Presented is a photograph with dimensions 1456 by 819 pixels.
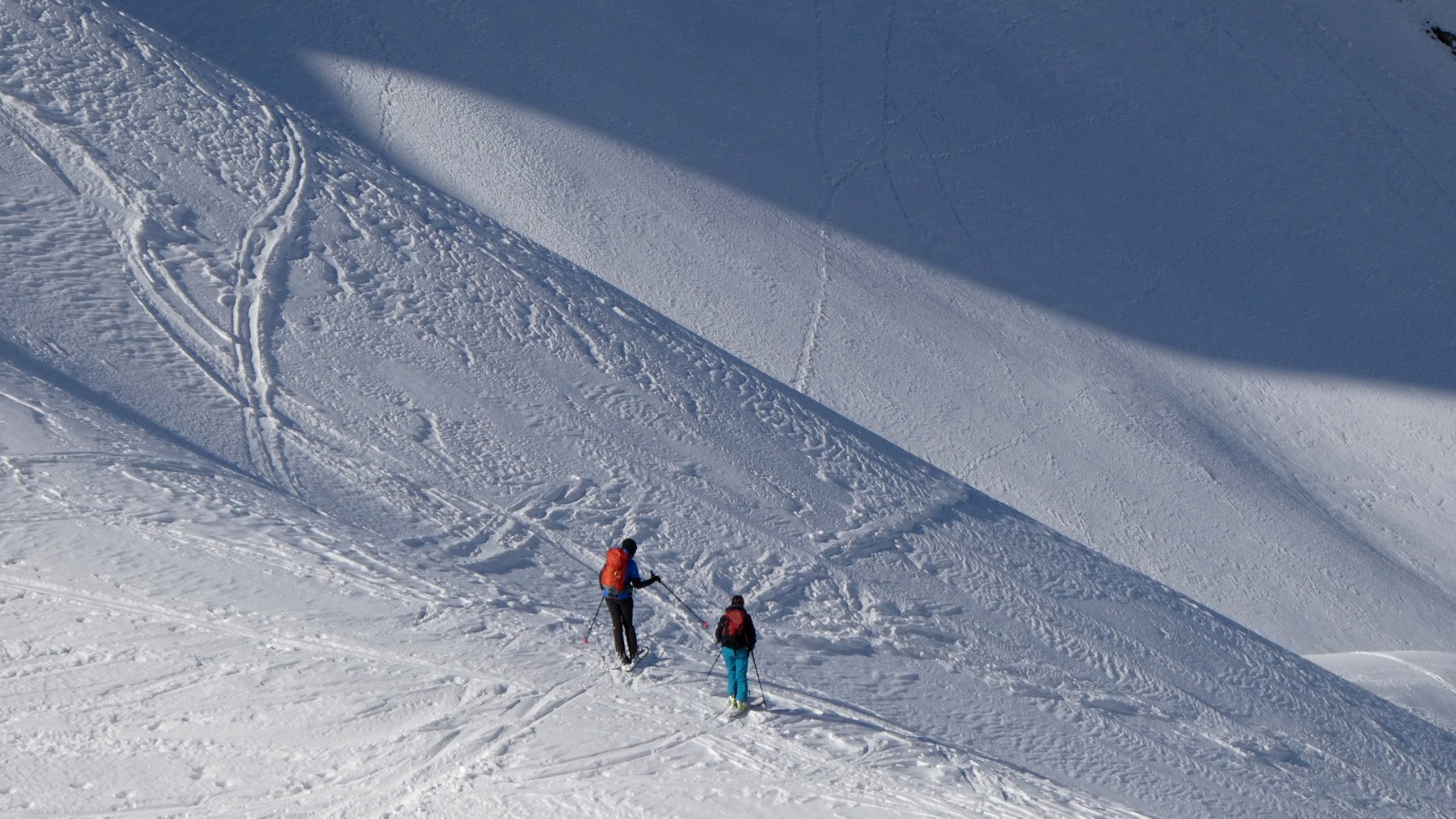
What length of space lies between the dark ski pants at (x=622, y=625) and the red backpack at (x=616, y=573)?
0.27ft

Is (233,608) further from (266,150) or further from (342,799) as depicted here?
(266,150)

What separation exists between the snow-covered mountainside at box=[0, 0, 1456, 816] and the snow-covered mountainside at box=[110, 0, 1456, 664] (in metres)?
2.77

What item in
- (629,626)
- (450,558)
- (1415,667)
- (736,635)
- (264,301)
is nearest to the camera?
(736,635)

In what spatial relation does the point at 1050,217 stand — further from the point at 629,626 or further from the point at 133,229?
the point at 629,626

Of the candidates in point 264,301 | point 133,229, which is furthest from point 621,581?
point 133,229

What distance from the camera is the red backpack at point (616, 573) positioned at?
6.43 metres

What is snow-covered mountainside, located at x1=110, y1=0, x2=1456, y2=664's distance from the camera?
1432 centimetres

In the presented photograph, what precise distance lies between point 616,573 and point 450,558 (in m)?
2.21

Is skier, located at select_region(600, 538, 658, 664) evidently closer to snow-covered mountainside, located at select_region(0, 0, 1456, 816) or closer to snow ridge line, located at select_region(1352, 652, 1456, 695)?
snow-covered mountainside, located at select_region(0, 0, 1456, 816)

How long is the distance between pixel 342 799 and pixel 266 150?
367 inches

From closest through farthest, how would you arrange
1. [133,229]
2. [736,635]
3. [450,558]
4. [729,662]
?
[736,635] < [729,662] < [450,558] < [133,229]

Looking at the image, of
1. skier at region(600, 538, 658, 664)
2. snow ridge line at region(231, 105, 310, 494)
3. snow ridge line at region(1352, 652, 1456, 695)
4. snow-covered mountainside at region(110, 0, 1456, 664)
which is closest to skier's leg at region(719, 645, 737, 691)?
skier at region(600, 538, 658, 664)

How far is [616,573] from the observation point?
6.43 metres

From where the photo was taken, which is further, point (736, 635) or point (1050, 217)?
point (1050, 217)
